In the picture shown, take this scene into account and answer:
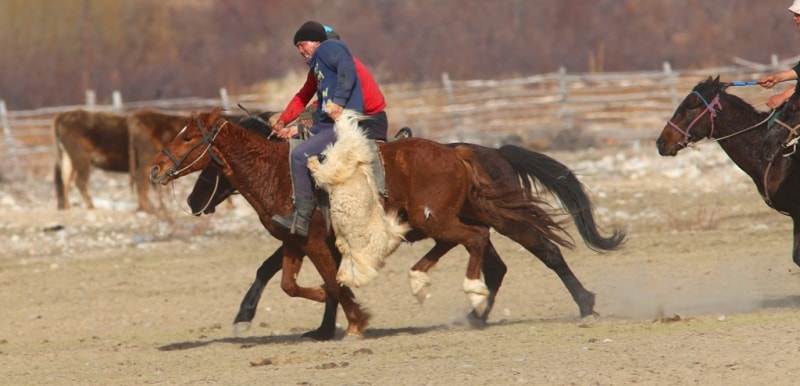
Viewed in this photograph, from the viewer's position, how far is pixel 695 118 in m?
9.54

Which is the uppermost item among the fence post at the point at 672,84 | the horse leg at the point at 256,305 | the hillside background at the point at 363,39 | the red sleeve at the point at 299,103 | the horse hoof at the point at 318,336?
the hillside background at the point at 363,39

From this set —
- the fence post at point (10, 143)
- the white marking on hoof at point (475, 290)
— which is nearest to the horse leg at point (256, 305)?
the white marking on hoof at point (475, 290)

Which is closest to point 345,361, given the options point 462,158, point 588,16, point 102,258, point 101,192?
point 462,158

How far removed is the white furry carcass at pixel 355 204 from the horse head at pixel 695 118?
2.44m

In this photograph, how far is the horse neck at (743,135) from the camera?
9250 mm

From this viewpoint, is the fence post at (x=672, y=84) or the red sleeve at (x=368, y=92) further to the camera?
the fence post at (x=672, y=84)

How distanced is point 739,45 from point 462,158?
31446 millimetres

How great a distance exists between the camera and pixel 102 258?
14.8 meters

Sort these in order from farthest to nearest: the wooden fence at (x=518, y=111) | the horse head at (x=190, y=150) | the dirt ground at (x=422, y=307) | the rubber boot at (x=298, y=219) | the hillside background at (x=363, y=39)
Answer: the hillside background at (x=363, y=39)
the wooden fence at (x=518, y=111)
the horse head at (x=190, y=150)
the rubber boot at (x=298, y=219)
the dirt ground at (x=422, y=307)

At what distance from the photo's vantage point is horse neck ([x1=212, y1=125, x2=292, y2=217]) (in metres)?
8.60

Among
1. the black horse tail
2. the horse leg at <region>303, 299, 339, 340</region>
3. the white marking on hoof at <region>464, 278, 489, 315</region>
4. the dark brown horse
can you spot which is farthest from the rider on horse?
the black horse tail

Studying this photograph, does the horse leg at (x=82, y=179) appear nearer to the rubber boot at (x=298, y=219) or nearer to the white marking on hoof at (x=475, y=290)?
the rubber boot at (x=298, y=219)

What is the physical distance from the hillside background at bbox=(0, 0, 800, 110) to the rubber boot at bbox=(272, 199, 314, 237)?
81.2 feet

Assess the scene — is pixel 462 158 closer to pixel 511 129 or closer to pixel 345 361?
pixel 345 361
